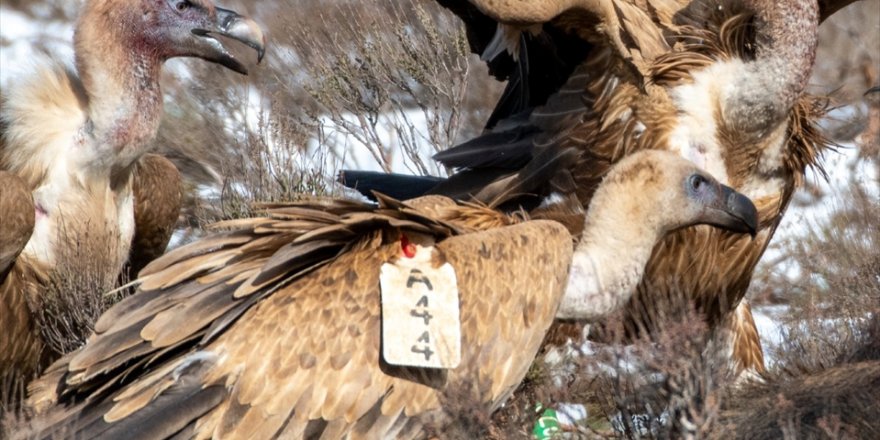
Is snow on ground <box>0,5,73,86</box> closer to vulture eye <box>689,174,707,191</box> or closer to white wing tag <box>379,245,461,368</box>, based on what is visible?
vulture eye <box>689,174,707,191</box>

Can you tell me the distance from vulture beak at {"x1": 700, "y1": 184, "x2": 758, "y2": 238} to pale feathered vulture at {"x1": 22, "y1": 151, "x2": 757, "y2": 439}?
466 millimetres

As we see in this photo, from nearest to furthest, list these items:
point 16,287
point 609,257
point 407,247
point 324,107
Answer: point 407,247 → point 609,257 → point 16,287 → point 324,107

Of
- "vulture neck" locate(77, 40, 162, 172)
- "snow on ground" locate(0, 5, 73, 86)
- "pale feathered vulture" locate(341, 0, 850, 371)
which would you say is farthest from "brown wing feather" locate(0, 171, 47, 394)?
"snow on ground" locate(0, 5, 73, 86)

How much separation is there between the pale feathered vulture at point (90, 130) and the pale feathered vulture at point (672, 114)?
44.6 inches

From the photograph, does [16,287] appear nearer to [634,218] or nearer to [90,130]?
[90,130]

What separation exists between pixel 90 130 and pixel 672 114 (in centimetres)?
230

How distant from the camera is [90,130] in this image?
21.8ft

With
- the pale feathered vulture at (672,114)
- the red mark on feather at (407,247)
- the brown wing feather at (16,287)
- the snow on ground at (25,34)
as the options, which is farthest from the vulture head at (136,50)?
the snow on ground at (25,34)

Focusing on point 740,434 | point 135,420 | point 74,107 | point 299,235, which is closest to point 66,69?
point 74,107

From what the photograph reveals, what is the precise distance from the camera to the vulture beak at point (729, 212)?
5699 millimetres

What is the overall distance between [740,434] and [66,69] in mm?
3376

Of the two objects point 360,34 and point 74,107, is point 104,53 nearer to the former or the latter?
point 74,107

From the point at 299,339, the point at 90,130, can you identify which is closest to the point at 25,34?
the point at 90,130

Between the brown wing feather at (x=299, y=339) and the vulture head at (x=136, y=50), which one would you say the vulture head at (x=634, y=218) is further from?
the vulture head at (x=136, y=50)
